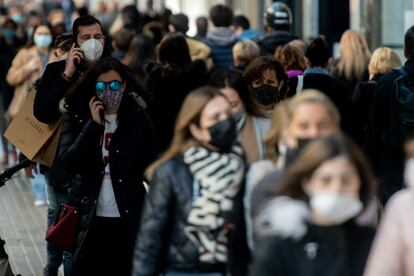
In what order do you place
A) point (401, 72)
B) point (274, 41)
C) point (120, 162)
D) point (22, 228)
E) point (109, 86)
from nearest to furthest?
point (120, 162), point (109, 86), point (401, 72), point (22, 228), point (274, 41)

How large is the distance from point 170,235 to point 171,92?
22.4ft

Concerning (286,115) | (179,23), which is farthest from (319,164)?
(179,23)

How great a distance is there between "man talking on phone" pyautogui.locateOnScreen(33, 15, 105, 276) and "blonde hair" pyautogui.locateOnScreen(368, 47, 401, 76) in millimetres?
2865

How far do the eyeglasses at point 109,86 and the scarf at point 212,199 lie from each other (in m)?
2.17

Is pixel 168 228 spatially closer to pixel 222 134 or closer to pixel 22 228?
pixel 222 134

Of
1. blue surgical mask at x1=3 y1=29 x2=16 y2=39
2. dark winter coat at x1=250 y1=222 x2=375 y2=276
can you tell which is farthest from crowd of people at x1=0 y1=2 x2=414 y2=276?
blue surgical mask at x1=3 y1=29 x2=16 y2=39

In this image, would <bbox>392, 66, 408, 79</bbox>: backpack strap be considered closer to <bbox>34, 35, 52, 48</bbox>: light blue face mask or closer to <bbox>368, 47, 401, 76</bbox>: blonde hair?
<bbox>368, 47, 401, 76</bbox>: blonde hair

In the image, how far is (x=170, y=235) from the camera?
703 centimetres

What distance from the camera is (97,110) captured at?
29.9ft

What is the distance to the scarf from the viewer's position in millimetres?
6902

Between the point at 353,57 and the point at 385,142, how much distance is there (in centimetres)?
308

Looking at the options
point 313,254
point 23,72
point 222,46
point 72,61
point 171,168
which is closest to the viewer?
point 313,254

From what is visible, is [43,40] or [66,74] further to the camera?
[43,40]

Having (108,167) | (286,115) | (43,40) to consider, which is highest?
(286,115)
